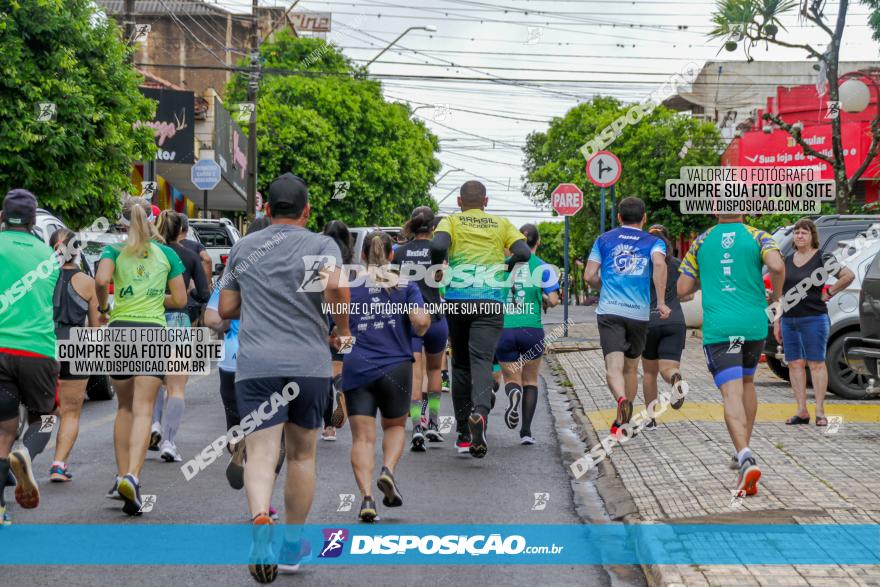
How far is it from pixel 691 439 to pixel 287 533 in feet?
17.4

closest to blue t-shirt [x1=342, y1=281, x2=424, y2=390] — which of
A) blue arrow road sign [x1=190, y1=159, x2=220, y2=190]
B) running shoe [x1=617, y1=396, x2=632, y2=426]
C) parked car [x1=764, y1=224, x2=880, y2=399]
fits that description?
running shoe [x1=617, y1=396, x2=632, y2=426]

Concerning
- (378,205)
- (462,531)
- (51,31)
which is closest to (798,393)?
(462,531)

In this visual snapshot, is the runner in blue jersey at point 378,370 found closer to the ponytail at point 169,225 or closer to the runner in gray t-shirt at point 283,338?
the runner in gray t-shirt at point 283,338

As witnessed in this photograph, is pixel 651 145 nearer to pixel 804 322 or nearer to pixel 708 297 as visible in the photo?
pixel 804 322

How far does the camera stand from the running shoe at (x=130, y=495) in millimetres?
7211

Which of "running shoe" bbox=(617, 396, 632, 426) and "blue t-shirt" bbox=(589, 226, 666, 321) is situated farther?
"blue t-shirt" bbox=(589, 226, 666, 321)

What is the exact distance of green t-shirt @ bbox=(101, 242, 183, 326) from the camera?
7.85 m

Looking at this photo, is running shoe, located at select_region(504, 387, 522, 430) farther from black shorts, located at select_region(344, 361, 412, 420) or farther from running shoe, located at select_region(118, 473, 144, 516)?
running shoe, located at select_region(118, 473, 144, 516)

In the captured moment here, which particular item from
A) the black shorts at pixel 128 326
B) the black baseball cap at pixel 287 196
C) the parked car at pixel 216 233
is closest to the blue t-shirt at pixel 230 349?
the black shorts at pixel 128 326

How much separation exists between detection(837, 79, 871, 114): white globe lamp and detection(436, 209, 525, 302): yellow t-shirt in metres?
10.5

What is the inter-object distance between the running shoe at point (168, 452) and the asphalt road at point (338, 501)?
7cm

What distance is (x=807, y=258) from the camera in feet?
38.3

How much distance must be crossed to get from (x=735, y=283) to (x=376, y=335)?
254 cm

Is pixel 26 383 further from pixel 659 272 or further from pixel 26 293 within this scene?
pixel 659 272
